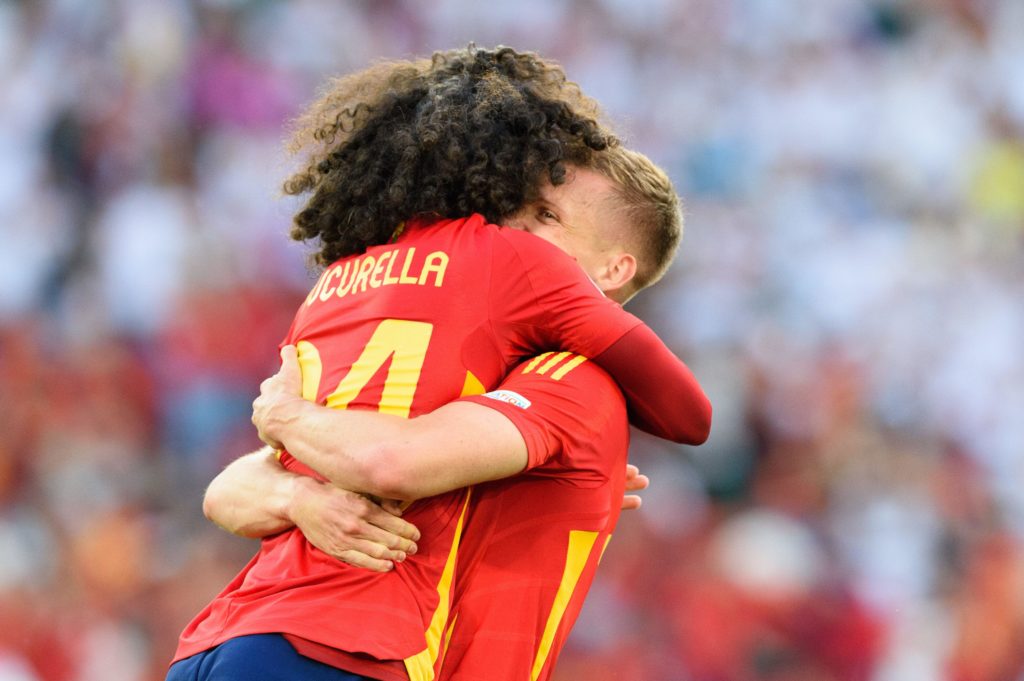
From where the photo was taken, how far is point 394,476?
258 centimetres

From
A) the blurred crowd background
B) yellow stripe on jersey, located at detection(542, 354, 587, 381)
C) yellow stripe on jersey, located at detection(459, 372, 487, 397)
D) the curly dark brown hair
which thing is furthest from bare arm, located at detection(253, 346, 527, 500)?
the blurred crowd background

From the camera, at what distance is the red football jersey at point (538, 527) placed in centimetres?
281

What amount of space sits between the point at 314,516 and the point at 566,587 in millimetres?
617

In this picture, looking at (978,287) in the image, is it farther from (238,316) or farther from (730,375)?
(238,316)

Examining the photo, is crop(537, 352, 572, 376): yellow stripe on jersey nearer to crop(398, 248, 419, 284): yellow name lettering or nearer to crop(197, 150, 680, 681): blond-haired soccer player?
crop(197, 150, 680, 681): blond-haired soccer player

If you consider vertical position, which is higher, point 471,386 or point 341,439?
point 471,386

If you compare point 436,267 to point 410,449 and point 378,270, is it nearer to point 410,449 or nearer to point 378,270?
point 378,270

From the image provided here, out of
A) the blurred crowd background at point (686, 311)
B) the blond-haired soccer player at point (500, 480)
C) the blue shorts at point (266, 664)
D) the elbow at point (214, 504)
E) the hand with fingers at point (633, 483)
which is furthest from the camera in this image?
the blurred crowd background at point (686, 311)

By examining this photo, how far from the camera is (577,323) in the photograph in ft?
9.44

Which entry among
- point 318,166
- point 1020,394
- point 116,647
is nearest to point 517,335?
point 318,166

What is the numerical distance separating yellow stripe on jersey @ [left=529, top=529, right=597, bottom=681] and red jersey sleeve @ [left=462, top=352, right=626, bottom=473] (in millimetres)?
143

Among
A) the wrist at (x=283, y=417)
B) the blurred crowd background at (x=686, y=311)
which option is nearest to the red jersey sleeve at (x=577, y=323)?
the wrist at (x=283, y=417)

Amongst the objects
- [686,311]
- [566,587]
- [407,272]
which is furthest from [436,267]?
[686,311]

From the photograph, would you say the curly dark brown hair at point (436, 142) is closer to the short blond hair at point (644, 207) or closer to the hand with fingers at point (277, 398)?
the short blond hair at point (644, 207)
